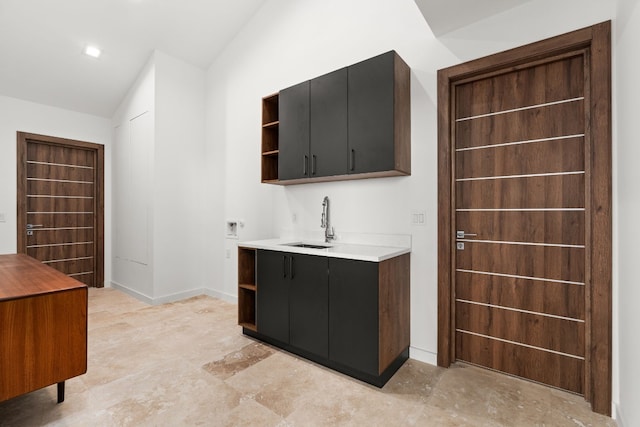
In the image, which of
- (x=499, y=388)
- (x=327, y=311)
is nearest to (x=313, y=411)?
(x=327, y=311)

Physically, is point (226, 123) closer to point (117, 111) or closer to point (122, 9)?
point (122, 9)

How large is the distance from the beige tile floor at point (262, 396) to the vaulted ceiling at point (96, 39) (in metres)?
3.38

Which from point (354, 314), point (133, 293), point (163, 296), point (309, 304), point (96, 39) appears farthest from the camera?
point (133, 293)

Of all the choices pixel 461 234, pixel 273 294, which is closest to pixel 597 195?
pixel 461 234

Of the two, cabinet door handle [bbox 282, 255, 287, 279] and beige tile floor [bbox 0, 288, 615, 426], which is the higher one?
cabinet door handle [bbox 282, 255, 287, 279]

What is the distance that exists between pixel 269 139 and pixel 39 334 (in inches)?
95.1

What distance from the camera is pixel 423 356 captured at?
2525 millimetres

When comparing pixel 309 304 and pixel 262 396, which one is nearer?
pixel 262 396

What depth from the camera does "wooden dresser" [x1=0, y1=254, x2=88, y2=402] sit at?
5.00 ft
